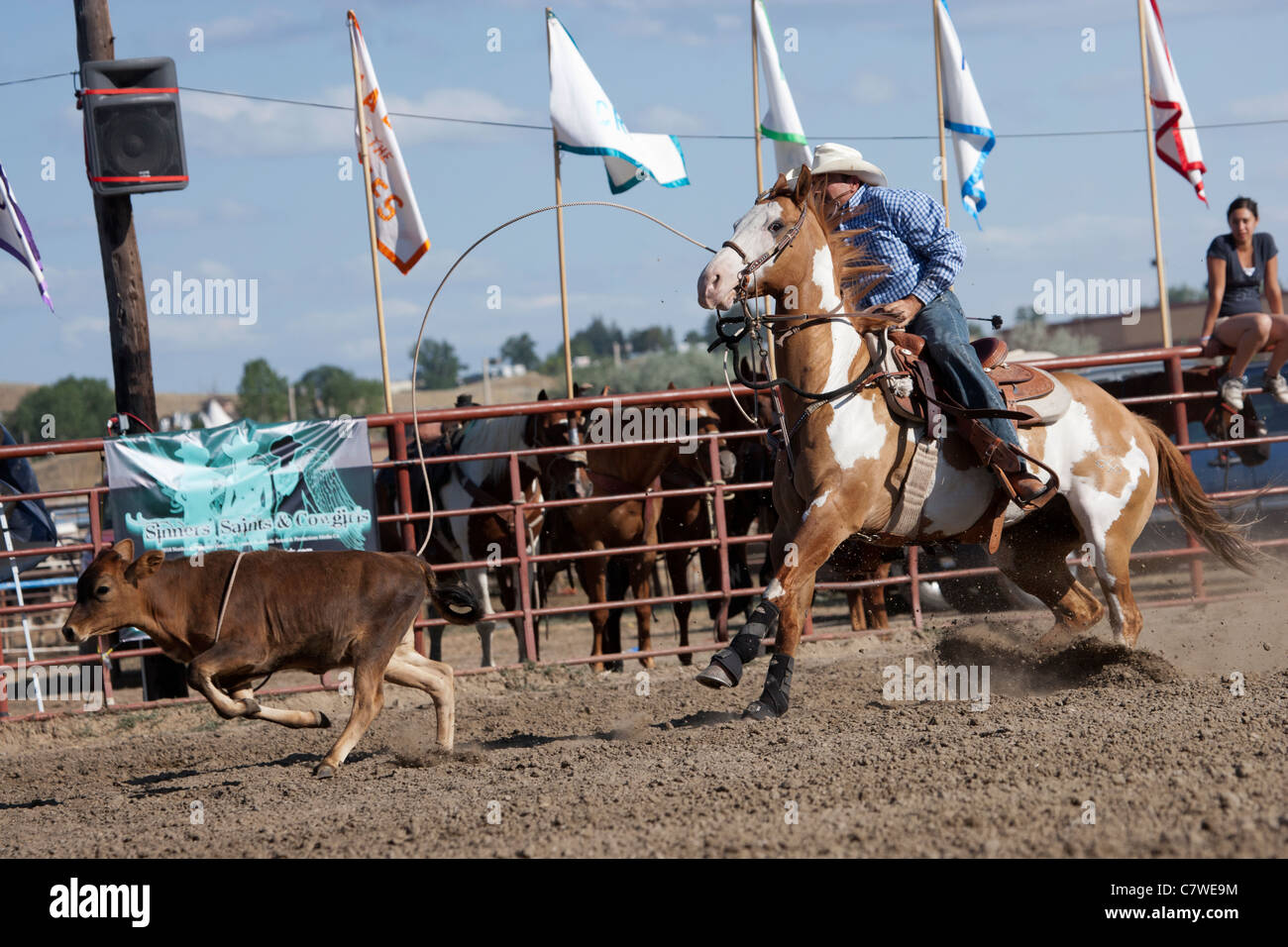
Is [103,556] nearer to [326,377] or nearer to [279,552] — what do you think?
[279,552]

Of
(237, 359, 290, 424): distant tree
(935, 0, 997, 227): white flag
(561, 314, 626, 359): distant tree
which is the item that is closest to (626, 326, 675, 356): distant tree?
(561, 314, 626, 359): distant tree

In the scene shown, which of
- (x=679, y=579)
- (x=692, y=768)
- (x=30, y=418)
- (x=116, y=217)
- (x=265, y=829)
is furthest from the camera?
(x=30, y=418)

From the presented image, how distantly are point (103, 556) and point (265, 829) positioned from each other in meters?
2.09

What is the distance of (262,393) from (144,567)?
254 ft

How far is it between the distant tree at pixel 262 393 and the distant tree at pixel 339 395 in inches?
52.0

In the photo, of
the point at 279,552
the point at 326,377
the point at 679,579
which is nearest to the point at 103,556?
the point at 279,552

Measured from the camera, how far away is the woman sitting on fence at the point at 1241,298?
911cm

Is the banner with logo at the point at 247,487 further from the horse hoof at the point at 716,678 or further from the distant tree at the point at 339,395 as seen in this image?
the distant tree at the point at 339,395

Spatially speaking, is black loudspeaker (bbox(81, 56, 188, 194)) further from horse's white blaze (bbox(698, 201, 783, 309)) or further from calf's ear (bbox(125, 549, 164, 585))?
horse's white blaze (bbox(698, 201, 783, 309))

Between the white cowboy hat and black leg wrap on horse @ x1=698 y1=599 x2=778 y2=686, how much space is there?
7.49 feet

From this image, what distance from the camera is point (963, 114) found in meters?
11.3

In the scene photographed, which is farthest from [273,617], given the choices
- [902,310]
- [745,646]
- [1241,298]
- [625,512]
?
[1241,298]

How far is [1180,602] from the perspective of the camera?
30.7 feet

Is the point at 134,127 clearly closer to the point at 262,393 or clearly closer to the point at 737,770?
the point at 737,770
